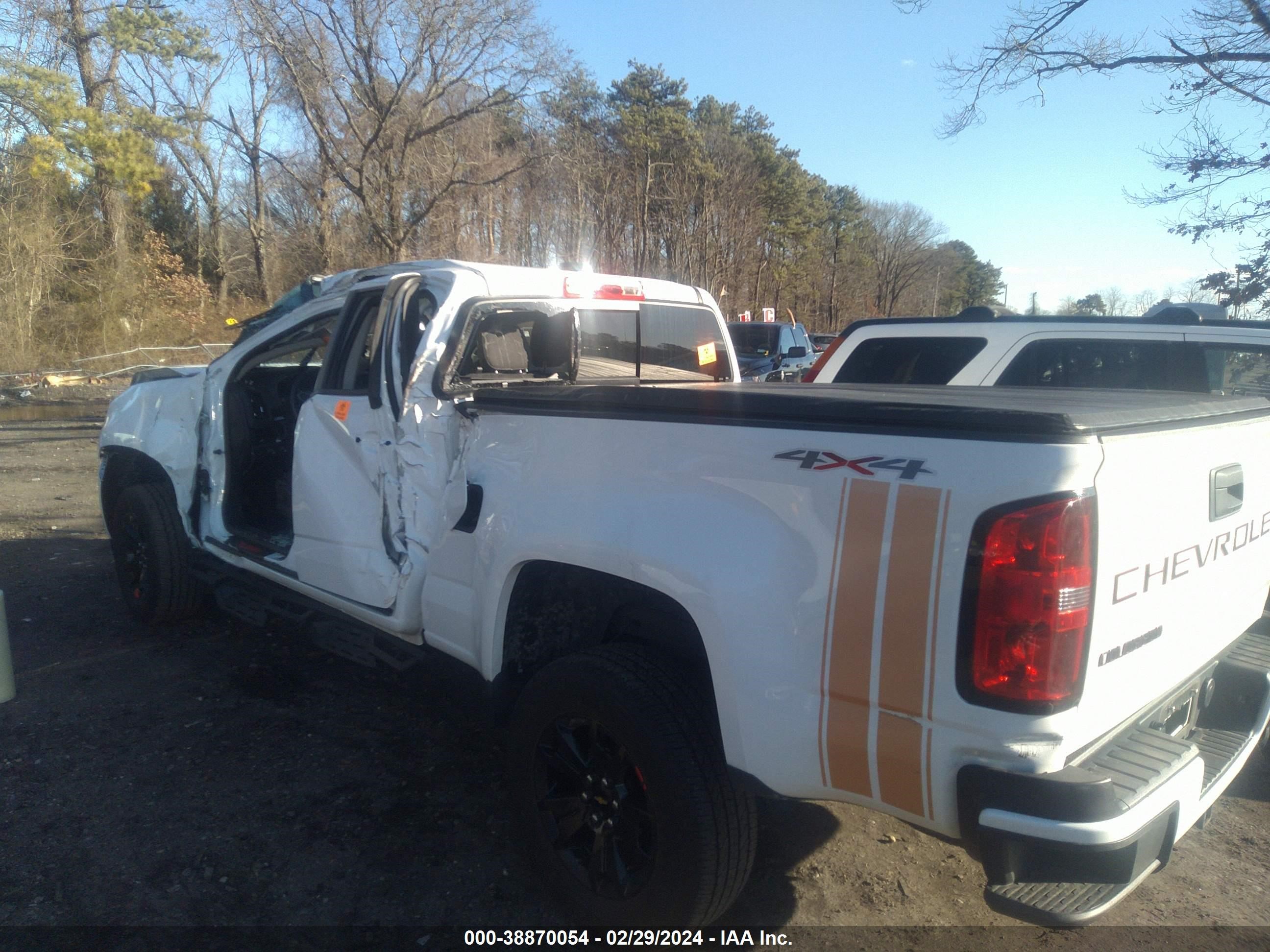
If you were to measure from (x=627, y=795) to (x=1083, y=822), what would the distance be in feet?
3.99

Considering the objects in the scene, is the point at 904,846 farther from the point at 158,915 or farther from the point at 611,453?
the point at 158,915

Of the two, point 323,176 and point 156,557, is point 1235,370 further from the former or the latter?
point 323,176

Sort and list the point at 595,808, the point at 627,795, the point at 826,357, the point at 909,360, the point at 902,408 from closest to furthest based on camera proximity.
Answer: the point at 902,408 → the point at 627,795 → the point at 595,808 → the point at 909,360 → the point at 826,357

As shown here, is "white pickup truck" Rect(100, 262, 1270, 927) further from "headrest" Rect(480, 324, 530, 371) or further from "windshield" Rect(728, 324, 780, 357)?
"windshield" Rect(728, 324, 780, 357)

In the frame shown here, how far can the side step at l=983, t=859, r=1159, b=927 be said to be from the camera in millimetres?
1926

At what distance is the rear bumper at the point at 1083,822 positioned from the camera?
5.95ft

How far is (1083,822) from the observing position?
180 cm

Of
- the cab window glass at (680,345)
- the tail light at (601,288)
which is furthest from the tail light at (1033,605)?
the cab window glass at (680,345)

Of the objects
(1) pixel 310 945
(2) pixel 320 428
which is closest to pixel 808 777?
(1) pixel 310 945

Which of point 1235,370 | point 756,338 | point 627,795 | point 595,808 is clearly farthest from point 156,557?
point 756,338

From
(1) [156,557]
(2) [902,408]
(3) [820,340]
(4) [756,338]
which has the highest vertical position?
(3) [820,340]

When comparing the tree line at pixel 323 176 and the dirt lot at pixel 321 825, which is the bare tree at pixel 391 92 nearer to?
the tree line at pixel 323 176

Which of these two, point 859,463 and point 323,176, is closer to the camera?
point 859,463

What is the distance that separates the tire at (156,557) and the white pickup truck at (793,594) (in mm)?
1564
